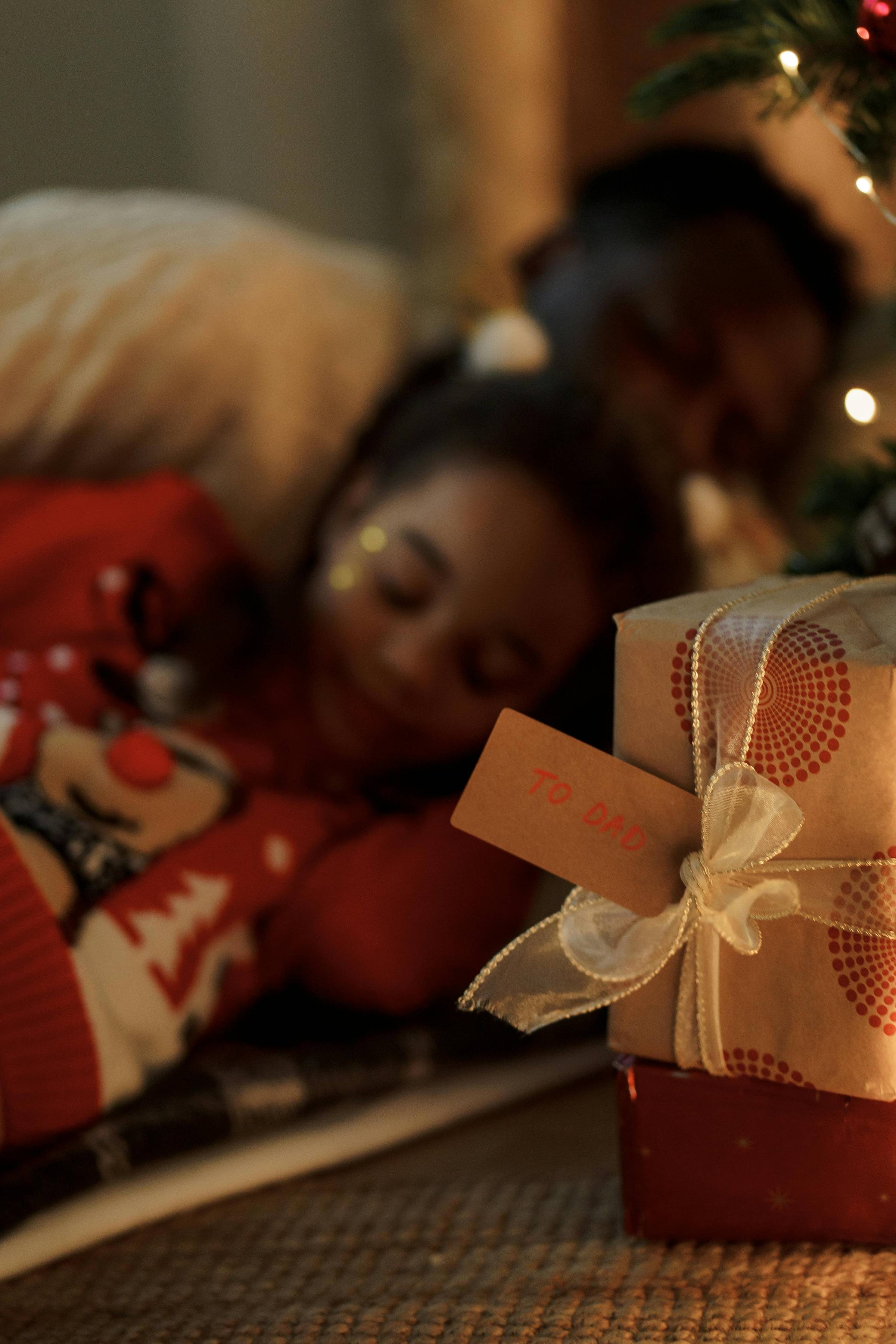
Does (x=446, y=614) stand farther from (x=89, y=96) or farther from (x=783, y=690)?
(x=89, y=96)

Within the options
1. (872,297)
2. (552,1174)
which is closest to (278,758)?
(552,1174)

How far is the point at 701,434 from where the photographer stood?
1.11m

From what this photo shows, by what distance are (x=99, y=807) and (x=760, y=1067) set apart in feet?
1.45

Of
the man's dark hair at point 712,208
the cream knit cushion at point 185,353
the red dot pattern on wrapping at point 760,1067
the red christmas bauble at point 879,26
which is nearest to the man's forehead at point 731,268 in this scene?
the man's dark hair at point 712,208

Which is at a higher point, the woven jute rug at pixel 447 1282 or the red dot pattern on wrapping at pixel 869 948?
the red dot pattern on wrapping at pixel 869 948

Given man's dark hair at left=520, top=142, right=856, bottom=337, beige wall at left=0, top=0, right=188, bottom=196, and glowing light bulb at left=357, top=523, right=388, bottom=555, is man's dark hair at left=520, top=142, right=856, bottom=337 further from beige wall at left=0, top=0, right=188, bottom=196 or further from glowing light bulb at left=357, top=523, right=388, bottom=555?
beige wall at left=0, top=0, right=188, bottom=196

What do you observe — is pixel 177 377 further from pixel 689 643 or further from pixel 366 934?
pixel 689 643

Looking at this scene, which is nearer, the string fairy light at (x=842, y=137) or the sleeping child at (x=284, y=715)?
the string fairy light at (x=842, y=137)

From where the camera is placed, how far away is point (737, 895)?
1.45ft

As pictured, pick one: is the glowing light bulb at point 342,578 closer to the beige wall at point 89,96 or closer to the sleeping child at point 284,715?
the sleeping child at point 284,715

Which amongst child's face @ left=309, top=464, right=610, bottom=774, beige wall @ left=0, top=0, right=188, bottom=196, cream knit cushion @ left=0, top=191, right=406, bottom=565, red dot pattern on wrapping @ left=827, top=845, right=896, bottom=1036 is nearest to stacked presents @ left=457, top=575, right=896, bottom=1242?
red dot pattern on wrapping @ left=827, top=845, right=896, bottom=1036

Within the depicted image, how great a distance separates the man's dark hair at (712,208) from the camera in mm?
1156

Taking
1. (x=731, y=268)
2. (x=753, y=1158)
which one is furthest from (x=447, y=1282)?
(x=731, y=268)

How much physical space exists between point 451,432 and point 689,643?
627mm
